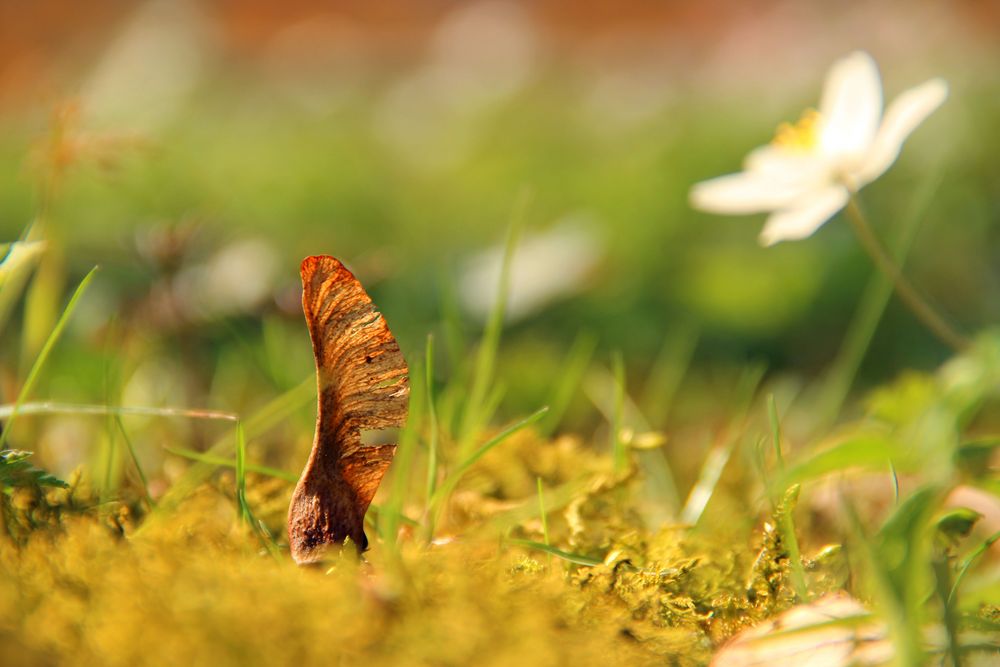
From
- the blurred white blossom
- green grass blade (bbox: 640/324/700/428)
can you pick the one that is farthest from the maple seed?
the blurred white blossom

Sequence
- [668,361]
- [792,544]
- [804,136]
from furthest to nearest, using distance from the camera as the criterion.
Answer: [668,361] → [804,136] → [792,544]

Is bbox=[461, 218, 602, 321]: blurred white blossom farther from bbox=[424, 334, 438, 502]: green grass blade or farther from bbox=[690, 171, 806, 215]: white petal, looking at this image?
bbox=[424, 334, 438, 502]: green grass blade

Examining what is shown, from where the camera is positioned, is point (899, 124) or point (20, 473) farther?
point (899, 124)

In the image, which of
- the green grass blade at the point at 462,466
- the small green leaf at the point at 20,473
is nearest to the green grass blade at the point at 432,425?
the green grass blade at the point at 462,466

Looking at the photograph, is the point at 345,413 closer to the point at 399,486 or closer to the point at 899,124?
the point at 399,486

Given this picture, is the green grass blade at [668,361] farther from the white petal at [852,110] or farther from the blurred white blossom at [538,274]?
the white petal at [852,110]

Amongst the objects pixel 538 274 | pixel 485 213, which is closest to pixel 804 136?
pixel 538 274

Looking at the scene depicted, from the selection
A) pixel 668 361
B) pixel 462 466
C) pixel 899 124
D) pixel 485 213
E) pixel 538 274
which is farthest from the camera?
pixel 485 213
